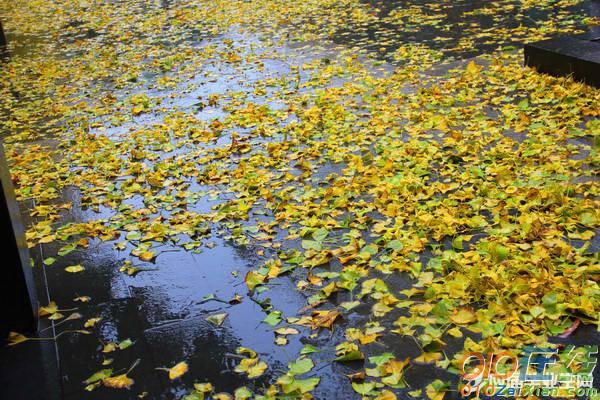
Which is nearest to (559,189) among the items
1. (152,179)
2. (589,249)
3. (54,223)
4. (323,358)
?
(589,249)

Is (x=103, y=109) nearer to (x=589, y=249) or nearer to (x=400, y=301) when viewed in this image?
(x=400, y=301)

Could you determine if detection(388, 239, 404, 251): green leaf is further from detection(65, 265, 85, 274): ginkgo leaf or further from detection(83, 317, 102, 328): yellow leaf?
detection(65, 265, 85, 274): ginkgo leaf

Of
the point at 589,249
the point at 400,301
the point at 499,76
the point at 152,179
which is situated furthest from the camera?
the point at 499,76

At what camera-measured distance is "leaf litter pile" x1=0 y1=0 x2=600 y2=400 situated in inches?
117

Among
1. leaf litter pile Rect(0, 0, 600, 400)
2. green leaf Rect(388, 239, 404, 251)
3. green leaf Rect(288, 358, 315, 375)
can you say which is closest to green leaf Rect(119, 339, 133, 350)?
leaf litter pile Rect(0, 0, 600, 400)

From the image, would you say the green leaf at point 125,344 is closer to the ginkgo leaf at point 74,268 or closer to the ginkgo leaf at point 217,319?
the ginkgo leaf at point 217,319

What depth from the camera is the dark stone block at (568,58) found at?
5773mm

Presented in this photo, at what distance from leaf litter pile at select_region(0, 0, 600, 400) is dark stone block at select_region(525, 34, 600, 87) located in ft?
0.40

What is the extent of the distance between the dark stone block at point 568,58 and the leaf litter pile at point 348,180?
12 cm

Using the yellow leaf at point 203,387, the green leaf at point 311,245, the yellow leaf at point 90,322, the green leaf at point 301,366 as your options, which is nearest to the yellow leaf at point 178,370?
the yellow leaf at point 203,387

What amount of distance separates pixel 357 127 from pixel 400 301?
2632 millimetres

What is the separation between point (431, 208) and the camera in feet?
13.2

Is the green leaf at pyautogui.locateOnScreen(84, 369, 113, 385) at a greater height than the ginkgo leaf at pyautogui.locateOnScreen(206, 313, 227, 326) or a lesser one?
greater

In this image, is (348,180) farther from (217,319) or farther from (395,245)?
(217,319)
